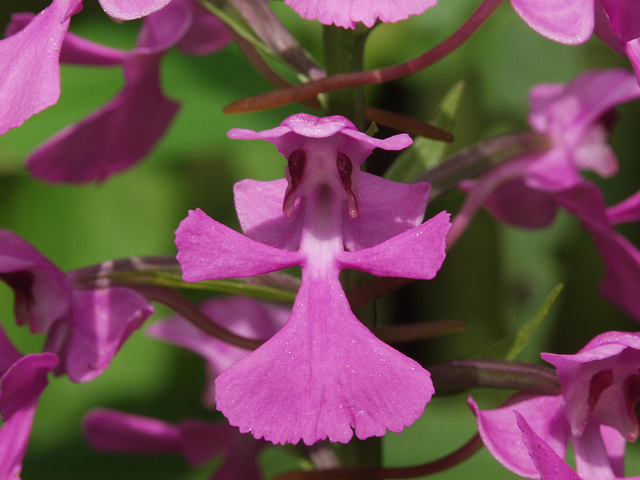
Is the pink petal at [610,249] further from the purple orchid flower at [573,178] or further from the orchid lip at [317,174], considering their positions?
the orchid lip at [317,174]

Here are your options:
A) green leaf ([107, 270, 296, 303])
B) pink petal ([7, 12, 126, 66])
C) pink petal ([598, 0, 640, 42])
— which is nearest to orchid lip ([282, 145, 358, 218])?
green leaf ([107, 270, 296, 303])

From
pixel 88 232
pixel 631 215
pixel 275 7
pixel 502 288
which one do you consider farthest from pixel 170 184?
pixel 631 215

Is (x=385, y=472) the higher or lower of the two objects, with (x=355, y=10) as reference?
lower

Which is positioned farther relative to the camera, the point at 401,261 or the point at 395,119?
the point at 395,119

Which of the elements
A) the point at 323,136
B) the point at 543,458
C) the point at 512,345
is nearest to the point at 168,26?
the point at 323,136

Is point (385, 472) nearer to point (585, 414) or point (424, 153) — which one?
point (585, 414)

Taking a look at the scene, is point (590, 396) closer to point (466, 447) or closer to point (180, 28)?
point (466, 447)

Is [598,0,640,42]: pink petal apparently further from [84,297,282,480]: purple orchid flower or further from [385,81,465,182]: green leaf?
[84,297,282,480]: purple orchid flower
